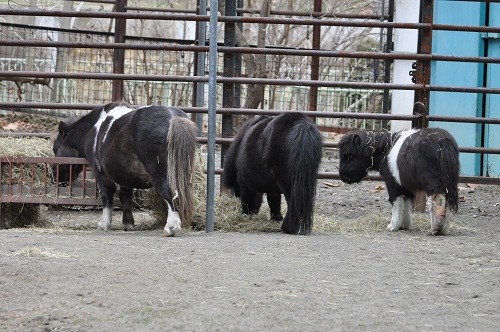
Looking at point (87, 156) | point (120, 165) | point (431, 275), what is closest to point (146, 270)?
point (431, 275)

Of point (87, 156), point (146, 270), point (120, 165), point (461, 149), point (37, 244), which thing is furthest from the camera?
point (461, 149)

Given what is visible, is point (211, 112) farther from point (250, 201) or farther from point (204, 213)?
point (250, 201)

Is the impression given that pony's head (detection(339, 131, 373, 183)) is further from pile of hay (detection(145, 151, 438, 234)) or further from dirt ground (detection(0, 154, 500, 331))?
dirt ground (detection(0, 154, 500, 331))

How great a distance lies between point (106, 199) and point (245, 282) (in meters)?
3.67

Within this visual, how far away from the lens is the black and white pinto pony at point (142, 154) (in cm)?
806

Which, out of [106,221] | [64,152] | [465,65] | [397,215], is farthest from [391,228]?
[465,65]

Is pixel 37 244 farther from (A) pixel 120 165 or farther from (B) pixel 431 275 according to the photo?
(B) pixel 431 275

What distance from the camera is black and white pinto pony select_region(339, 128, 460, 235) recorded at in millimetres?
8531

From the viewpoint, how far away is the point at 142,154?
8312 mm

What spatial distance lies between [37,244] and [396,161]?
3.73 m

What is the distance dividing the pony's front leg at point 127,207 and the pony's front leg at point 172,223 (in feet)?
2.91

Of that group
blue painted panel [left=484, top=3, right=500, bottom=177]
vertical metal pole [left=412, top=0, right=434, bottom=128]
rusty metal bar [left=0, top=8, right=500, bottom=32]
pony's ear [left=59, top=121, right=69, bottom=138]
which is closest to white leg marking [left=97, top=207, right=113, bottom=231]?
pony's ear [left=59, top=121, right=69, bottom=138]

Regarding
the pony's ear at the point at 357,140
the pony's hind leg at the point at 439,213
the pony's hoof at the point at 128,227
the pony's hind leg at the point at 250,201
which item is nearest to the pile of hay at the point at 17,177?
the pony's hoof at the point at 128,227

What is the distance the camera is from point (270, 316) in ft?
15.3
